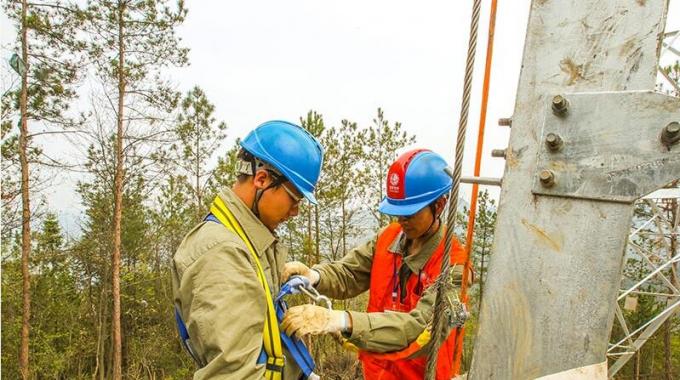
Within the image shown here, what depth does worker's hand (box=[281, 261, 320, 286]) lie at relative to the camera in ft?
8.62

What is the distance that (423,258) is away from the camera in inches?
105

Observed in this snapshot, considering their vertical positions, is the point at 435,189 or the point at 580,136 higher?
the point at 580,136

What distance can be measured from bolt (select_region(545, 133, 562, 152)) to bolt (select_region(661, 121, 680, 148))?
0.18 m

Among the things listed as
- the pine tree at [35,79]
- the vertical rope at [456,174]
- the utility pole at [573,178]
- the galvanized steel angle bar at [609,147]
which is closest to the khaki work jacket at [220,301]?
the vertical rope at [456,174]

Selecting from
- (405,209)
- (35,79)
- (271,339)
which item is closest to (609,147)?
(271,339)

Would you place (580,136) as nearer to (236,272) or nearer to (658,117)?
(658,117)

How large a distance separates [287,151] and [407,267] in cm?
114

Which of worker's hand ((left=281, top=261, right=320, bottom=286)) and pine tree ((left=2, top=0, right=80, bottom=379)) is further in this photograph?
pine tree ((left=2, top=0, right=80, bottom=379))

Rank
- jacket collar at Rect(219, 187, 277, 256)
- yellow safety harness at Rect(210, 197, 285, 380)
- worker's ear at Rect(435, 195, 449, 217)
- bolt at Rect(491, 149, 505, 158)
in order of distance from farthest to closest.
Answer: worker's ear at Rect(435, 195, 449, 217)
jacket collar at Rect(219, 187, 277, 256)
yellow safety harness at Rect(210, 197, 285, 380)
bolt at Rect(491, 149, 505, 158)

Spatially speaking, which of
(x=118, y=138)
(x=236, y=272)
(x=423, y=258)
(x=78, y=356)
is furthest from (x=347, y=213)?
(x=236, y=272)

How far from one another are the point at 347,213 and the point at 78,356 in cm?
1285

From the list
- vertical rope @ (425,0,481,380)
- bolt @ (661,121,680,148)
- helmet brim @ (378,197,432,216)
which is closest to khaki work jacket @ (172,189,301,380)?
vertical rope @ (425,0,481,380)

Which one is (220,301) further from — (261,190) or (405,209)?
(405,209)

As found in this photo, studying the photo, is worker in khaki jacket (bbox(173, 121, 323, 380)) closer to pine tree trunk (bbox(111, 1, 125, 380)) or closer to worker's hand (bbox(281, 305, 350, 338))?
worker's hand (bbox(281, 305, 350, 338))
